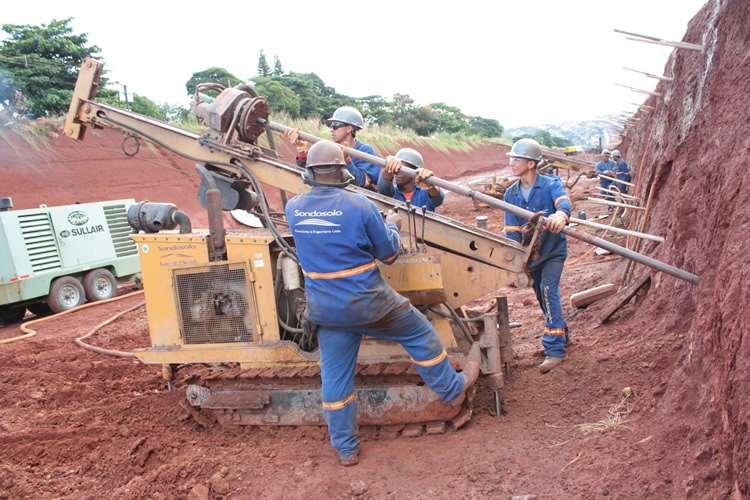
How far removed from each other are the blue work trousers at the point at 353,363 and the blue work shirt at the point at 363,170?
218 centimetres

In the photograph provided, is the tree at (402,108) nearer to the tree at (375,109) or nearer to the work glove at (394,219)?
the tree at (375,109)

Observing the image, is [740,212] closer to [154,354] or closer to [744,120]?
[744,120]

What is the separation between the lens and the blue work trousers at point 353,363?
409cm

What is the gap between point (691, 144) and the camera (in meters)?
5.39

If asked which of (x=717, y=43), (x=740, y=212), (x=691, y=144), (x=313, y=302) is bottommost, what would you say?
(x=313, y=302)

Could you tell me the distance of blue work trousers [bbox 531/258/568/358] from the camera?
505 cm

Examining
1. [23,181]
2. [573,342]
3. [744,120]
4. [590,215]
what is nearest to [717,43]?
[744,120]

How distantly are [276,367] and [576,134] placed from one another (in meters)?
84.9

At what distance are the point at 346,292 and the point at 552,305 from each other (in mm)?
1976

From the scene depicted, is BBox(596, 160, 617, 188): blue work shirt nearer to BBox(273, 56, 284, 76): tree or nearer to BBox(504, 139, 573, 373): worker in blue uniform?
BBox(504, 139, 573, 373): worker in blue uniform

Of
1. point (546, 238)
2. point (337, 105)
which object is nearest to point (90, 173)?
point (546, 238)

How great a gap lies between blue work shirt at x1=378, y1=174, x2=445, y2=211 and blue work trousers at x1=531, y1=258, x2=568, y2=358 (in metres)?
1.15

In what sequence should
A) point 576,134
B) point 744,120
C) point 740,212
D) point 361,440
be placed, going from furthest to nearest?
1. point 576,134
2. point 361,440
3. point 744,120
4. point 740,212

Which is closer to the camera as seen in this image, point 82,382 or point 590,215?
point 82,382
